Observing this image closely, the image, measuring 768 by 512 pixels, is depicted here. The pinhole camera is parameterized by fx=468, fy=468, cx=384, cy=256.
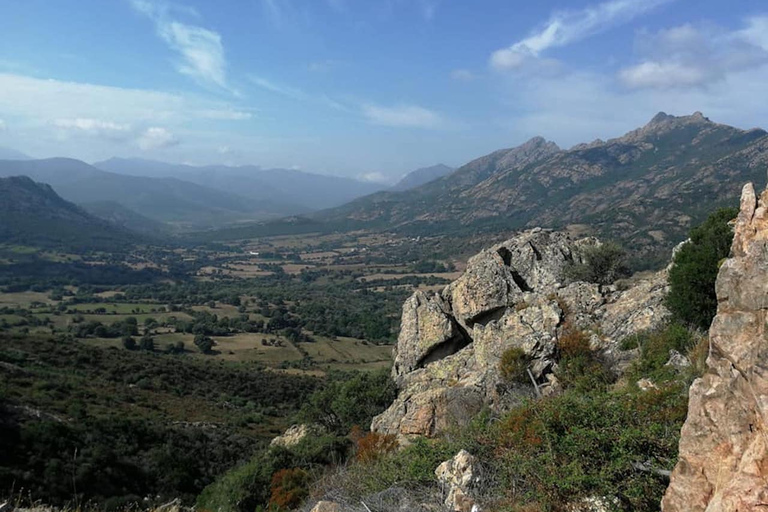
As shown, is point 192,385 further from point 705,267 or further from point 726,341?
point 726,341

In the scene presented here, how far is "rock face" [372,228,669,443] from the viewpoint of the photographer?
50.8 feet

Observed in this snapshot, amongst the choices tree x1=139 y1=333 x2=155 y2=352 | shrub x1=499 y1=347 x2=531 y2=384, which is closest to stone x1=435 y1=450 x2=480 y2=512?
shrub x1=499 y1=347 x2=531 y2=384

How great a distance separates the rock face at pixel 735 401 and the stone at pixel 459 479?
2.83 meters

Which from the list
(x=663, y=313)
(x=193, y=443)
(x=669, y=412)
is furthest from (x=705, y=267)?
(x=193, y=443)

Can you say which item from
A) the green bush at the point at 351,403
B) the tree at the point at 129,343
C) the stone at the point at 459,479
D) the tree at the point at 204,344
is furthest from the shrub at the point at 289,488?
the tree at the point at 129,343

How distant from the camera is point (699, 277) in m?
14.6

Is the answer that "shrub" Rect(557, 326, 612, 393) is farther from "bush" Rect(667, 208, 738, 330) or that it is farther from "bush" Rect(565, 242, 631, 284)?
"bush" Rect(565, 242, 631, 284)

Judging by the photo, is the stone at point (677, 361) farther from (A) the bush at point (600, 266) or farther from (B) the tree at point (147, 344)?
(B) the tree at point (147, 344)

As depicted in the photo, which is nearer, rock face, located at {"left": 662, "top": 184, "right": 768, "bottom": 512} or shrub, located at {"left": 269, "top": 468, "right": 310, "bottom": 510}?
rock face, located at {"left": 662, "top": 184, "right": 768, "bottom": 512}

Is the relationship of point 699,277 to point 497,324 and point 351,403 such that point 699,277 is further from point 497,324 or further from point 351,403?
point 351,403

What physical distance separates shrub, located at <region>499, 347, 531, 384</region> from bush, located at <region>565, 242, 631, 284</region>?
8609 mm

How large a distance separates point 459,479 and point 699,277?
11600 millimetres

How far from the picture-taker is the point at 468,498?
695 centimetres

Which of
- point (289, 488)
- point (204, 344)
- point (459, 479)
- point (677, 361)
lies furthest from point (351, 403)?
point (204, 344)
